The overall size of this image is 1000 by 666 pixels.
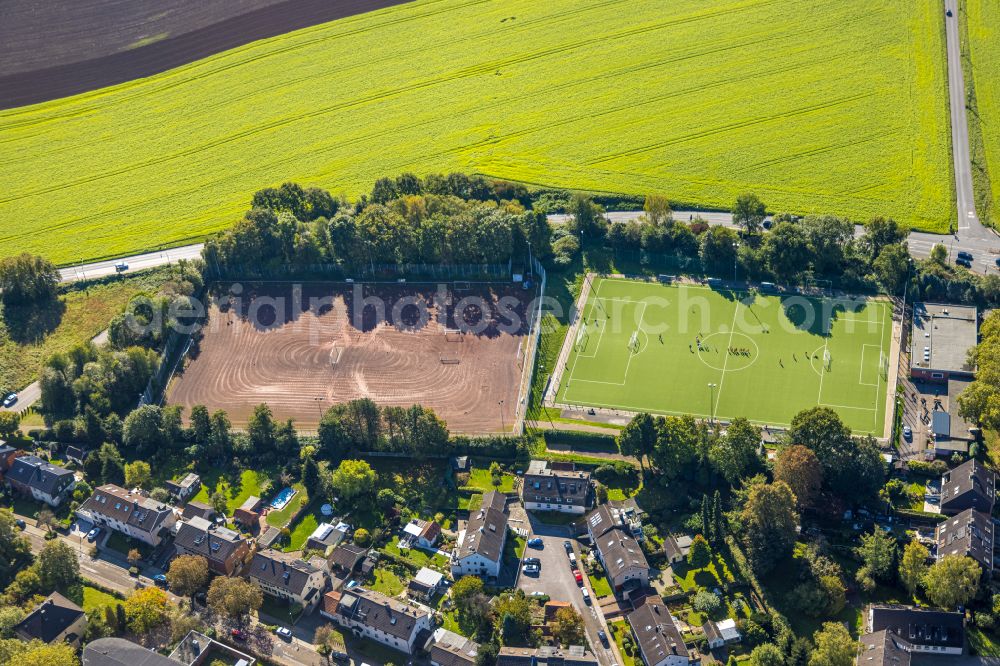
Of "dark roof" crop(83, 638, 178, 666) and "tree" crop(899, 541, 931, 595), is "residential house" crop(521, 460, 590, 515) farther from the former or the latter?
"dark roof" crop(83, 638, 178, 666)

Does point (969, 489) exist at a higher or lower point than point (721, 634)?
higher

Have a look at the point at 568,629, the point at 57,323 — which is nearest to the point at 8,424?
the point at 57,323

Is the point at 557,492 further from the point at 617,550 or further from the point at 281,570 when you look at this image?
the point at 281,570

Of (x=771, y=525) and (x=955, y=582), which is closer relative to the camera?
(x=955, y=582)

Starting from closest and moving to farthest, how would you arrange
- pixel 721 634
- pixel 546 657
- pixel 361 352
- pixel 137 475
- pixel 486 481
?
pixel 546 657 < pixel 721 634 < pixel 486 481 < pixel 137 475 < pixel 361 352

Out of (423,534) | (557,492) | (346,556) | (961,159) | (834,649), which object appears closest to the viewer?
(834,649)

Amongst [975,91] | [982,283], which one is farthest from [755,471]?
[975,91]

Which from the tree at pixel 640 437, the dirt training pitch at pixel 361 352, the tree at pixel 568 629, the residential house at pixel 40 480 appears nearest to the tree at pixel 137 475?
the residential house at pixel 40 480

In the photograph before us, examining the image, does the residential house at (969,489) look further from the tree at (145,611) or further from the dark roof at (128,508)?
the dark roof at (128,508)
